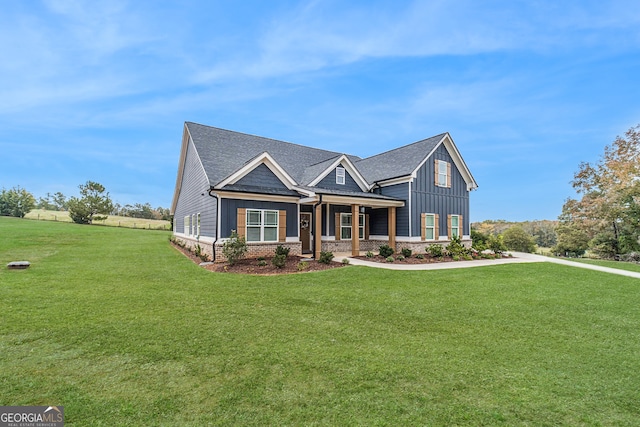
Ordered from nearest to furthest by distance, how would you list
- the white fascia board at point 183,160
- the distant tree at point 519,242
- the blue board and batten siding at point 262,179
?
the blue board and batten siding at point 262,179 < the white fascia board at point 183,160 < the distant tree at point 519,242

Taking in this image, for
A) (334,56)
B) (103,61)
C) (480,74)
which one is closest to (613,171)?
(480,74)

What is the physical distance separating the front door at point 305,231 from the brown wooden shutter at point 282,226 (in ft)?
5.58

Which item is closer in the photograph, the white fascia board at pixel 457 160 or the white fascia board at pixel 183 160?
the white fascia board at pixel 183 160

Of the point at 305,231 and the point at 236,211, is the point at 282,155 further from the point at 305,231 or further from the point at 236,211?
the point at 236,211

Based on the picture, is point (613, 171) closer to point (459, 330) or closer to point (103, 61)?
point (459, 330)

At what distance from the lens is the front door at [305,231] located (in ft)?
50.9

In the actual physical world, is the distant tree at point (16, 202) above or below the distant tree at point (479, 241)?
above

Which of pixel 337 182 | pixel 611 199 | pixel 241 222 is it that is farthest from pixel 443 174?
pixel 611 199

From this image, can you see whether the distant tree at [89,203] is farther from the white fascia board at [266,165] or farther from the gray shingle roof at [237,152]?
the white fascia board at [266,165]

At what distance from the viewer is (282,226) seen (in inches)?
544

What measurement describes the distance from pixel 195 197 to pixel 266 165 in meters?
5.22

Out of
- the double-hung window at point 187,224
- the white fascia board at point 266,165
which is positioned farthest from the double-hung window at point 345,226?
the double-hung window at point 187,224

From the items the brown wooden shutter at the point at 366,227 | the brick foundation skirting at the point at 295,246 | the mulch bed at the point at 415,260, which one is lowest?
the mulch bed at the point at 415,260

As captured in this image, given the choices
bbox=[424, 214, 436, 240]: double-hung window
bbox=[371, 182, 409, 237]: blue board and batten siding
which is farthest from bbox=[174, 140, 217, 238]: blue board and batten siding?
bbox=[424, 214, 436, 240]: double-hung window
